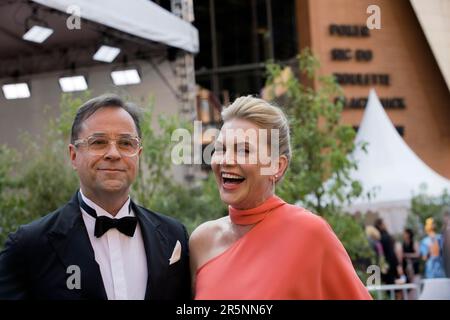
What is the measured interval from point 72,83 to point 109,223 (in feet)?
18.4

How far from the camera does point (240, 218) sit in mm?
2014

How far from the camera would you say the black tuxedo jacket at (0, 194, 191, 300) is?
1.88 m

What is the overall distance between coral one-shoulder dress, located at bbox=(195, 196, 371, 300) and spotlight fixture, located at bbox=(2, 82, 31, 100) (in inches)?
201

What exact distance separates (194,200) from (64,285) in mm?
4707

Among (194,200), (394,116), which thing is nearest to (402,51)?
(394,116)

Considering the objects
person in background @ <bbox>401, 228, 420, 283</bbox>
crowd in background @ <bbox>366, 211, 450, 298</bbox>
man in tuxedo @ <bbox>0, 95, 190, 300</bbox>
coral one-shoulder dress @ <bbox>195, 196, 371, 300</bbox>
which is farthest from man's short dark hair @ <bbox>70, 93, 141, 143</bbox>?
person in background @ <bbox>401, 228, 420, 283</bbox>

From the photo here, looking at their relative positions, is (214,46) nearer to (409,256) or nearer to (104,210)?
(409,256)

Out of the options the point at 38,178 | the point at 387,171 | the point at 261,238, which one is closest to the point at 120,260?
the point at 261,238

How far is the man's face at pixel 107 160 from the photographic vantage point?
1.94m

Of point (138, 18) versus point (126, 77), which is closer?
point (138, 18)

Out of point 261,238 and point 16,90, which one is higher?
point 16,90

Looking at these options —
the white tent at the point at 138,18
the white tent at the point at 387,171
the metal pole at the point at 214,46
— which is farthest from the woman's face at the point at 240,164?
the metal pole at the point at 214,46

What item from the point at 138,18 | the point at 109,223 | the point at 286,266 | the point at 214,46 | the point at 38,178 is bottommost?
the point at 286,266

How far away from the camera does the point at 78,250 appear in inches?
76.8
